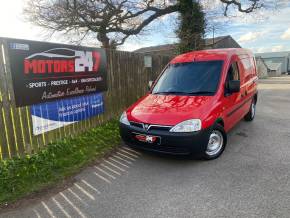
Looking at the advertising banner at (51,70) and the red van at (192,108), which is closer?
the red van at (192,108)

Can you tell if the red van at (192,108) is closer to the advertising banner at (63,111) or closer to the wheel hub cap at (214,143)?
the wheel hub cap at (214,143)

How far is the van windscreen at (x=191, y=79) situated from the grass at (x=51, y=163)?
1.79 metres

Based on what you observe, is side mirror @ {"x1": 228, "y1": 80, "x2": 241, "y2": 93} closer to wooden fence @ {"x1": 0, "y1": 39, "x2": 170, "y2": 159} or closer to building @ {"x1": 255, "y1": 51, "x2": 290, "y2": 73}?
wooden fence @ {"x1": 0, "y1": 39, "x2": 170, "y2": 159}

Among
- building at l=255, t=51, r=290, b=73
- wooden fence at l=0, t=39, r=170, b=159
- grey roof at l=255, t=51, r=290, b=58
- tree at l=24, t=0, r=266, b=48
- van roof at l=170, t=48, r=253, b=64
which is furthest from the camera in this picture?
grey roof at l=255, t=51, r=290, b=58

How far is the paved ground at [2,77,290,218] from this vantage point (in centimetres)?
290

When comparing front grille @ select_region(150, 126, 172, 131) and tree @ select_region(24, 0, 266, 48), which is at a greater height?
tree @ select_region(24, 0, 266, 48)

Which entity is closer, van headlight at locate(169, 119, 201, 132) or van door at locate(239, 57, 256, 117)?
van headlight at locate(169, 119, 201, 132)

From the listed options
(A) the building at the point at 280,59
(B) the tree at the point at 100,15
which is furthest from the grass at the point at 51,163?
(A) the building at the point at 280,59

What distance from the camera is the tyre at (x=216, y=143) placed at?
Result: 429 centimetres

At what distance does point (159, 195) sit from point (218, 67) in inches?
122

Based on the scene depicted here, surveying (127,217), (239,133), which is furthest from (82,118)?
(239,133)

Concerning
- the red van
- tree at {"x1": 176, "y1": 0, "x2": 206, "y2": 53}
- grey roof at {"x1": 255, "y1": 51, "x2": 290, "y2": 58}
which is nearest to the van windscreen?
the red van

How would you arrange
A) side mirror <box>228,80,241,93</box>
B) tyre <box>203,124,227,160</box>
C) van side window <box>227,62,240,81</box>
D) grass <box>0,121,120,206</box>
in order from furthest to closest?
1. van side window <box>227,62,240,81</box>
2. side mirror <box>228,80,241,93</box>
3. tyre <box>203,124,227,160</box>
4. grass <box>0,121,120,206</box>

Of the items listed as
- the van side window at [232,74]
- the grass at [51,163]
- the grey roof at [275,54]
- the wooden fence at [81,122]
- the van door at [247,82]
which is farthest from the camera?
the grey roof at [275,54]
